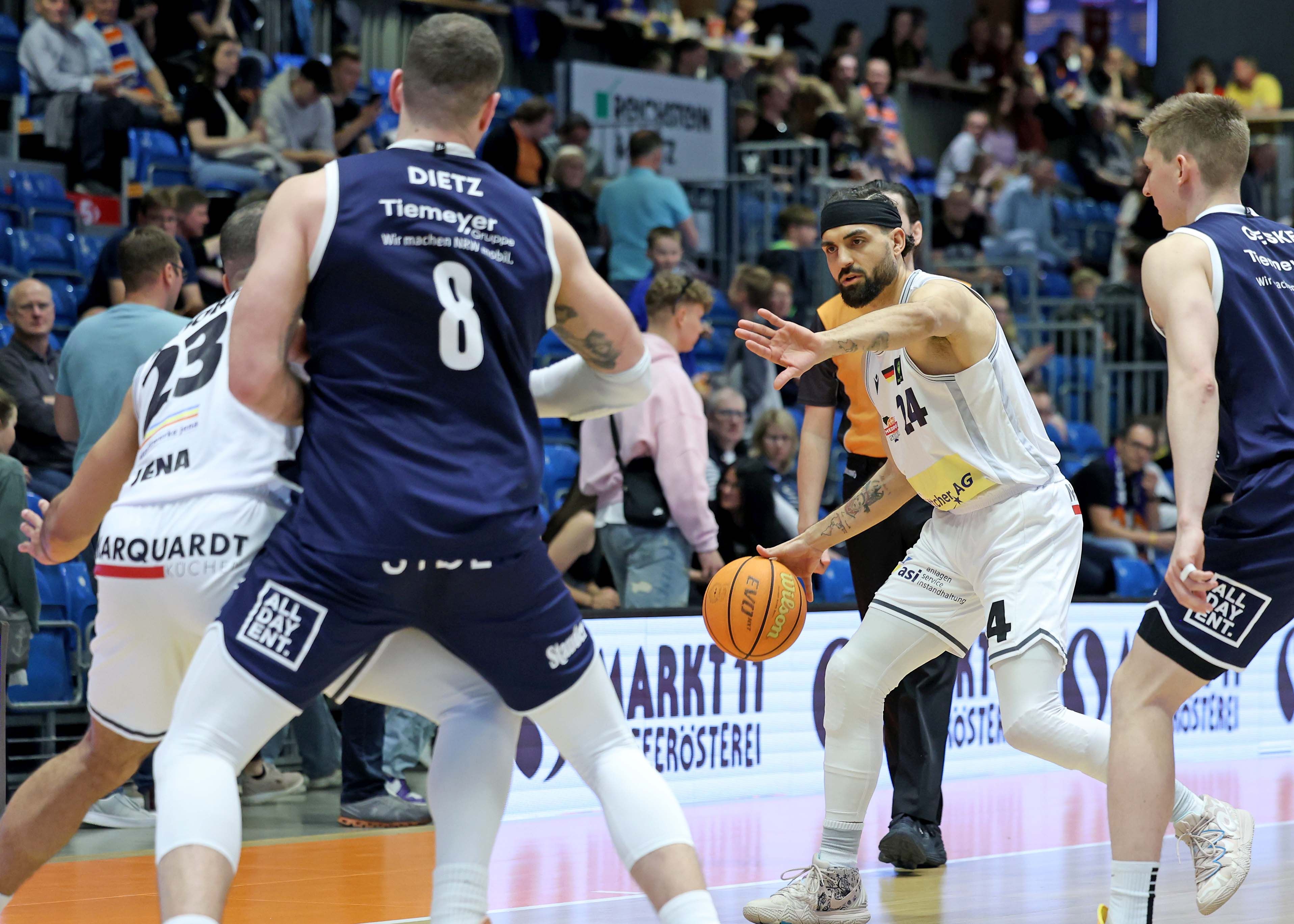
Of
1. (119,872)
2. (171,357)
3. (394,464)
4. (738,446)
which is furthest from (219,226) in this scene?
(394,464)

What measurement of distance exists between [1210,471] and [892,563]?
217 centimetres

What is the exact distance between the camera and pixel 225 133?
1155 cm

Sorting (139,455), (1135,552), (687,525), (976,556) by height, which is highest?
(139,455)

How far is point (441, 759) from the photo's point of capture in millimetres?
3381

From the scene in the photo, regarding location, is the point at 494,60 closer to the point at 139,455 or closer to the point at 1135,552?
the point at 139,455

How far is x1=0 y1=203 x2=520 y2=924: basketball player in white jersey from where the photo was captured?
10.9ft

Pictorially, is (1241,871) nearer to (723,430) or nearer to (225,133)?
(723,430)

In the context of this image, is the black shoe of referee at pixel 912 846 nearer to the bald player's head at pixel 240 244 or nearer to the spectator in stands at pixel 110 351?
the bald player's head at pixel 240 244

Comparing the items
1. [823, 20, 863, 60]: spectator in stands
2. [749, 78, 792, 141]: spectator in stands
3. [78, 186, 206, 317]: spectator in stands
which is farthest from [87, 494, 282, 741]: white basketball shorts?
[823, 20, 863, 60]: spectator in stands

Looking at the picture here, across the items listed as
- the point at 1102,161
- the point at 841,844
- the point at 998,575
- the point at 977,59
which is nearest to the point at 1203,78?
the point at 1102,161

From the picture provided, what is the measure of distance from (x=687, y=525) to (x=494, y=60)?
480cm

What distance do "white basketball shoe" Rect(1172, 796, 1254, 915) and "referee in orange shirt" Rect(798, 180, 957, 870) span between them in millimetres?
1420

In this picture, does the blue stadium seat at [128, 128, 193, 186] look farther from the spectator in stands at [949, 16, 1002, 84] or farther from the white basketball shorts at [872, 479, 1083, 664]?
the spectator in stands at [949, 16, 1002, 84]

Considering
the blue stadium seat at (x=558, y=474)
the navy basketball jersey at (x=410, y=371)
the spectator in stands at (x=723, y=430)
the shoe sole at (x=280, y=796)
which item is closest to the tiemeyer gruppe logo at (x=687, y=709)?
the shoe sole at (x=280, y=796)
